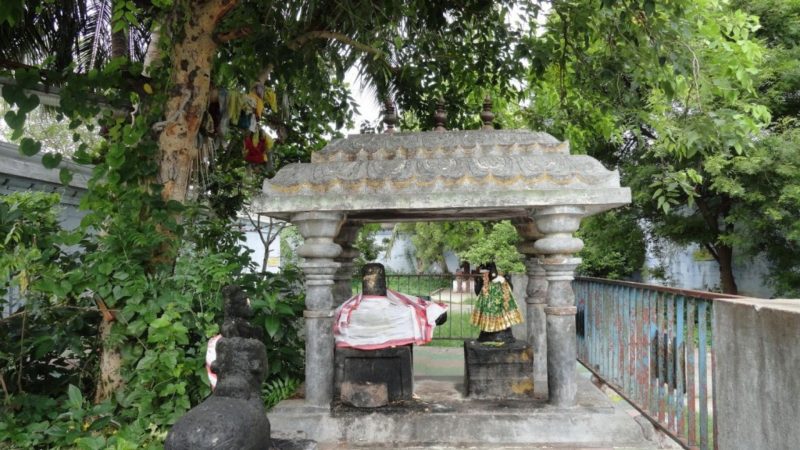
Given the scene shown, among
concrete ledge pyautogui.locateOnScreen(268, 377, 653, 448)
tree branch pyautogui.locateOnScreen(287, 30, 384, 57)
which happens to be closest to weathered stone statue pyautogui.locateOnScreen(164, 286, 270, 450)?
concrete ledge pyautogui.locateOnScreen(268, 377, 653, 448)

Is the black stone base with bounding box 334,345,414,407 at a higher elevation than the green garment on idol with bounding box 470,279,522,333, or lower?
lower

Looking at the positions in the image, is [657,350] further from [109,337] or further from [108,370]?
[108,370]

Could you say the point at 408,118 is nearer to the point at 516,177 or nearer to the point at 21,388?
the point at 516,177

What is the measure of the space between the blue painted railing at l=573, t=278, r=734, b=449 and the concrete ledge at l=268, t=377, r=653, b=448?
0.33m

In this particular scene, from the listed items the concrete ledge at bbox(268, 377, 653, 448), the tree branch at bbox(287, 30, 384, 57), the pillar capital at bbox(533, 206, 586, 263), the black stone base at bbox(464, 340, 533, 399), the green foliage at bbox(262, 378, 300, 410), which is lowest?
the concrete ledge at bbox(268, 377, 653, 448)

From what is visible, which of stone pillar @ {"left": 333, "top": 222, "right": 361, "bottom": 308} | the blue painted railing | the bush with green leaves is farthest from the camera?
stone pillar @ {"left": 333, "top": 222, "right": 361, "bottom": 308}

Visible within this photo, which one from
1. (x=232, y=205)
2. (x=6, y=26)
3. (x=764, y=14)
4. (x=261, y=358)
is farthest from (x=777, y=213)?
(x=6, y=26)

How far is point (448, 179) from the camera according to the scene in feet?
13.9

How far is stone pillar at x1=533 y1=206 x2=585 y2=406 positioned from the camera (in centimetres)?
430

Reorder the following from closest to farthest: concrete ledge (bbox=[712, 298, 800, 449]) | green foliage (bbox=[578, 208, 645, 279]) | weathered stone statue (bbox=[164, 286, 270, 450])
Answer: concrete ledge (bbox=[712, 298, 800, 449]) → weathered stone statue (bbox=[164, 286, 270, 450]) → green foliage (bbox=[578, 208, 645, 279])

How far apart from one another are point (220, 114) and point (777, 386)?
4.76 meters

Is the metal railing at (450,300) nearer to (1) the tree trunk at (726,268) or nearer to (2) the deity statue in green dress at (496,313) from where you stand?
(2) the deity statue in green dress at (496,313)

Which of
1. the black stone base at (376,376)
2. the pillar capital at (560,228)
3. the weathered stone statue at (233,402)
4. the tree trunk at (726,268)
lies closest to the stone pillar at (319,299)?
the black stone base at (376,376)

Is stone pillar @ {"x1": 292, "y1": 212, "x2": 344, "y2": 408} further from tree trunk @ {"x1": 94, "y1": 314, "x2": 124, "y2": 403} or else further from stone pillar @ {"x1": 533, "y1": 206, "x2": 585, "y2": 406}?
stone pillar @ {"x1": 533, "y1": 206, "x2": 585, "y2": 406}
